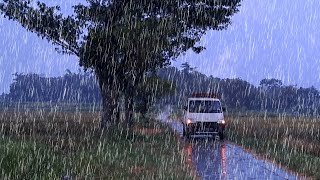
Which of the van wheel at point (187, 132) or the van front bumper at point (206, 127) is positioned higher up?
the van front bumper at point (206, 127)

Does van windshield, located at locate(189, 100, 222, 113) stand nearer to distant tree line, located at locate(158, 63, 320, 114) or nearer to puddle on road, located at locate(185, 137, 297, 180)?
puddle on road, located at locate(185, 137, 297, 180)

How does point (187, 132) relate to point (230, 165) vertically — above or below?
above

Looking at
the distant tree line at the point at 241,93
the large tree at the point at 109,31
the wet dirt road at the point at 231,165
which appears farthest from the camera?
the distant tree line at the point at 241,93

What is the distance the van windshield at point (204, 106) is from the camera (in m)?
24.5

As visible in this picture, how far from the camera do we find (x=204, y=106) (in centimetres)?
2456

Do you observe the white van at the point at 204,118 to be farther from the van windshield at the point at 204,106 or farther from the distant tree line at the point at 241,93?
the distant tree line at the point at 241,93

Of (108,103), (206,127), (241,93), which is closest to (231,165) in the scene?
→ (206,127)

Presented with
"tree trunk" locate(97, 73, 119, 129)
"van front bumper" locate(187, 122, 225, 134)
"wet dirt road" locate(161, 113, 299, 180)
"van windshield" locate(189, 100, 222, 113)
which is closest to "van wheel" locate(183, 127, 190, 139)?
"van front bumper" locate(187, 122, 225, 134)

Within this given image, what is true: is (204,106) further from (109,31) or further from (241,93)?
(241,93)

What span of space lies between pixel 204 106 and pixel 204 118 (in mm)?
671

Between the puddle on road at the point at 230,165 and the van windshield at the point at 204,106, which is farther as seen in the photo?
the van windshield at the point at 204,106

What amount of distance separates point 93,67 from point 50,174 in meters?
15.2

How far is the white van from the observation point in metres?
24.1

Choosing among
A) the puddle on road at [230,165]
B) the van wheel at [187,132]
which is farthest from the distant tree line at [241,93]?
the puddle on road at [230,165]
